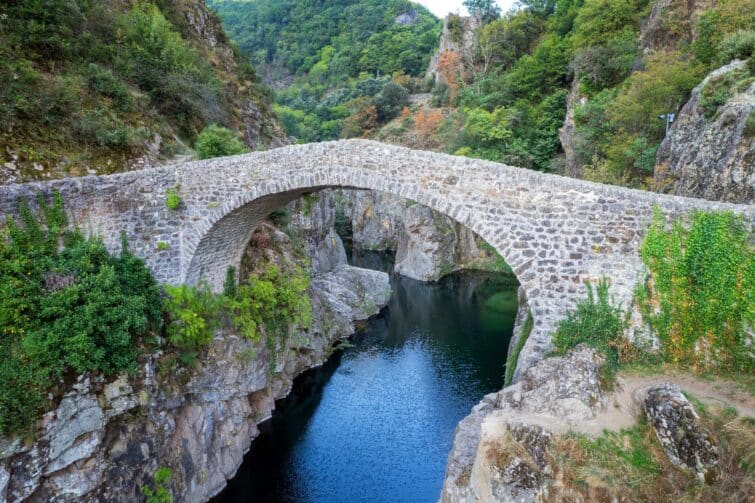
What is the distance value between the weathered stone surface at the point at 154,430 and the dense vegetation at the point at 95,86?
18.9ft

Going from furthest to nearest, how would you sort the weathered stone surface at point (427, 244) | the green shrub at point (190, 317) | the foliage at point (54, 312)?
the weathered stone surface at point (427, 244)
the green shrub at point (190, 317)
the foliage at point (54, 312)

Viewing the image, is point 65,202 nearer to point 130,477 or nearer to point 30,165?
point 30,165

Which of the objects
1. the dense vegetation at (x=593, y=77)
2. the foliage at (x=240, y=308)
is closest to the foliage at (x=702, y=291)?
the dense vegetation at (x=593, y=77)

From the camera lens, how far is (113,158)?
11109 mm

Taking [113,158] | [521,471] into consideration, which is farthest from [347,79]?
[521,471]

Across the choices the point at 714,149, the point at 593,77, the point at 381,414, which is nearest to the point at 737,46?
the point at 714,149

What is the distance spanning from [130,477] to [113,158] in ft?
26.8

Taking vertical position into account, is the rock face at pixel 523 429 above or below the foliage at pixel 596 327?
below

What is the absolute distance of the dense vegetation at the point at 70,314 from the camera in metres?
6.36

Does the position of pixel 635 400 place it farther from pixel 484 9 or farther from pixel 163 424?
pixel 484 9

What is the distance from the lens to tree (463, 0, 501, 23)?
130 feet

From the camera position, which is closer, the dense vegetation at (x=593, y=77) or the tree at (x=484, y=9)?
the dense vegetation at (x=593, y=77)

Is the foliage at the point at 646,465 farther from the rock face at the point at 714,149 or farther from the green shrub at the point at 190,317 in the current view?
the green shrub at the point at 190,317

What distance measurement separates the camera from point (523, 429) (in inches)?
221
